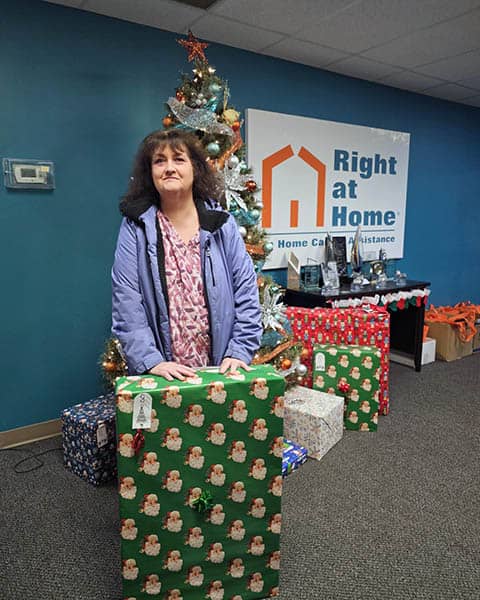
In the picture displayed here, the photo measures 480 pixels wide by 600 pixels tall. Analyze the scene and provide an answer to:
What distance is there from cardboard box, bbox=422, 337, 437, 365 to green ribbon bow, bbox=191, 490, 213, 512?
10.2ft

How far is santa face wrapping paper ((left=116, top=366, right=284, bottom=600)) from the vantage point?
1.25 metres

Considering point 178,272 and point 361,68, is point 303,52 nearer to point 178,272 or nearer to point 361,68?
point 361,68

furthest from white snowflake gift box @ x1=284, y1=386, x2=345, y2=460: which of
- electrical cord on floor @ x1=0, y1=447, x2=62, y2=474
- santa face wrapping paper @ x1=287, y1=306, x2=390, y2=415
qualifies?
electrical cord on floor @ x1=0, y1=447, x2=62, y2=474

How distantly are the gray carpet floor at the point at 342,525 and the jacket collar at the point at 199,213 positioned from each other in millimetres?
1265

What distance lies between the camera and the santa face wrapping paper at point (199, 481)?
4.09 feet

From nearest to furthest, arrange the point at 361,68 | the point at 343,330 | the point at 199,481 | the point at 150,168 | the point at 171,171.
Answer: the point at 199,481, the point at 171,171, the point at 150,168, the point at 343,330, the point at 361,68

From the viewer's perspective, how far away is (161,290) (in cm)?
149

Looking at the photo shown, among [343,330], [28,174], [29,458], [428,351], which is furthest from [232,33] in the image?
[428,351]

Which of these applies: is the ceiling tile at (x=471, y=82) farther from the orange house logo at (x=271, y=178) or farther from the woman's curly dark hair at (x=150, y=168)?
the woman's curly dark hair at (x=150, y=168)

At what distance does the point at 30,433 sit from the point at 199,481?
171 cm

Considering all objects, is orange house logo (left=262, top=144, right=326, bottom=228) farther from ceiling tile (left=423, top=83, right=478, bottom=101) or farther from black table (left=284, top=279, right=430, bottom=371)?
ceiling tile (left=423, top=83, right=478, bottom=101)

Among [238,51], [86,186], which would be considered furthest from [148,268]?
[238,51]

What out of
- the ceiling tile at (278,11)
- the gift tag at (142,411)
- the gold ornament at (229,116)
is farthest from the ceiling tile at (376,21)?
the gift tag at (142,411)

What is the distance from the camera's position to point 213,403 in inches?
50.3
